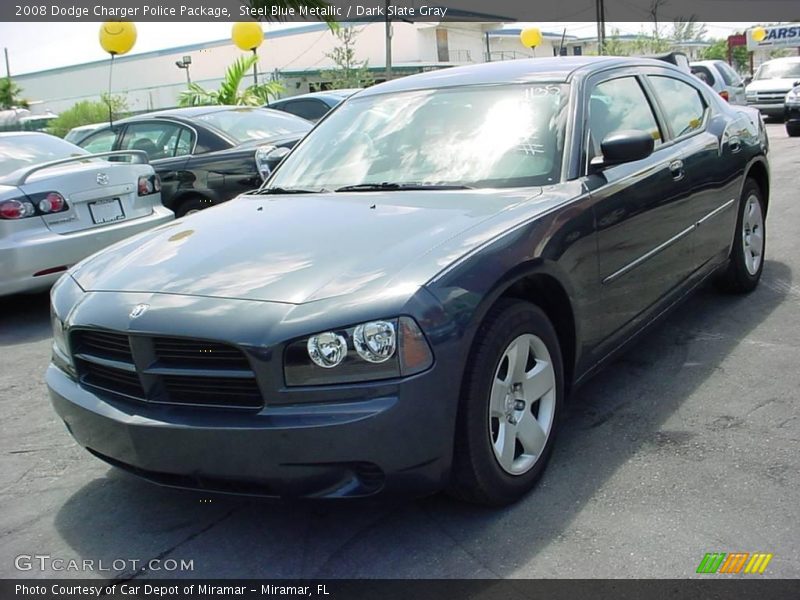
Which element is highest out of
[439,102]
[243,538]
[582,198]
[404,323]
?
[439,102]

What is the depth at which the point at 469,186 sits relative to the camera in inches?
144

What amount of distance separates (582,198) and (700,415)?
1.14 meters

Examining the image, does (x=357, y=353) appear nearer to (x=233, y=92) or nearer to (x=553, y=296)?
(x=553, y=296)

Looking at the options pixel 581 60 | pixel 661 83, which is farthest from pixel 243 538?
pixel 661 83

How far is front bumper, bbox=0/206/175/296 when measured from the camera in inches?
247

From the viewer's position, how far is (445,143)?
3926 millimetres

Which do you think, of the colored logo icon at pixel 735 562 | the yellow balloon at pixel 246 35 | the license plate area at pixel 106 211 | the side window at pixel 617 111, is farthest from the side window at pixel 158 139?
the yellow balloon at pixel 246 35

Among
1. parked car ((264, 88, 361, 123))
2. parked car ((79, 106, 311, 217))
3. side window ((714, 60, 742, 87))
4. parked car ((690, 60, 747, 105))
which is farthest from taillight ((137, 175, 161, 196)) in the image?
side window ((714, 60, 742, 87))

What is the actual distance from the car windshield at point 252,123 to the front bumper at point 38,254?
2.19 metres

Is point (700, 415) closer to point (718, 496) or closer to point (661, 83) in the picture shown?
point (718, 496)

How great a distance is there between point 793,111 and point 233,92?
11068mm

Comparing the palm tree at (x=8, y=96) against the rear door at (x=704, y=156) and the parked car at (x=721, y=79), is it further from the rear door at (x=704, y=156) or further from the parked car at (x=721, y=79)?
the rear door at (x=704, y=156)

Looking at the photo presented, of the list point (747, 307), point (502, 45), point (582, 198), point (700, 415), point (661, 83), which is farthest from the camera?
point (502, 45)

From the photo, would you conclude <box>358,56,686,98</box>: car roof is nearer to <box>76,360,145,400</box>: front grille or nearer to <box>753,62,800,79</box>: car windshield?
<box>76,360,145,400</box>: front grille
